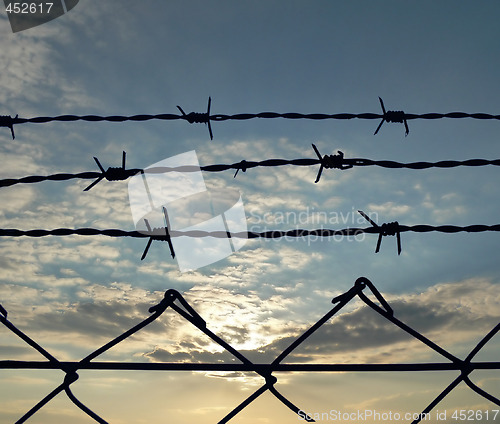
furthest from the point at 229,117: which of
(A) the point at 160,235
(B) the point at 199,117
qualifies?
(A) the point at 160,235

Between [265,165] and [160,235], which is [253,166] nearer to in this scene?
[265,165]

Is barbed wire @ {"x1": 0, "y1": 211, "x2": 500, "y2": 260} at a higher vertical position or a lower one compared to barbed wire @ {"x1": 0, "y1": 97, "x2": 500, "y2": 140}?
lower

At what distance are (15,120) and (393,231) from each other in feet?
10.0

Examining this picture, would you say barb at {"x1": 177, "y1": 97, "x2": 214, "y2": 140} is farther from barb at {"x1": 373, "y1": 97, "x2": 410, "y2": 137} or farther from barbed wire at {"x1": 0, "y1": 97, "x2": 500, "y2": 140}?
barb at {"x1": 373, "y1": 97, "x2": 410, "y2": 137}

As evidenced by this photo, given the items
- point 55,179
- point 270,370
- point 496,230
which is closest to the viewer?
point 270,370

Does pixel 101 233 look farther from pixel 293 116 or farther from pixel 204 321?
pixel 293 116

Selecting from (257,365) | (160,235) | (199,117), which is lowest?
(257,365)

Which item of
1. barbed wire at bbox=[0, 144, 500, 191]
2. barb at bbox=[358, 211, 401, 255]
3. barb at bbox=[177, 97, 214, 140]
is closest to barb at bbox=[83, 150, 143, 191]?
barbed wire at bbox=[0, 144, 500, 191]

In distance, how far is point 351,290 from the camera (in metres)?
2.84

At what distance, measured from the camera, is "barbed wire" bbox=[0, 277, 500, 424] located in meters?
2.66

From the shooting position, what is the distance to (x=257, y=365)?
9.00 ft

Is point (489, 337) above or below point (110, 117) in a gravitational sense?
below

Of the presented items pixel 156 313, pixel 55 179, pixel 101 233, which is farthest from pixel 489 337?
pixel 55 179

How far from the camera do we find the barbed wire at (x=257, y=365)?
266 centimetres
